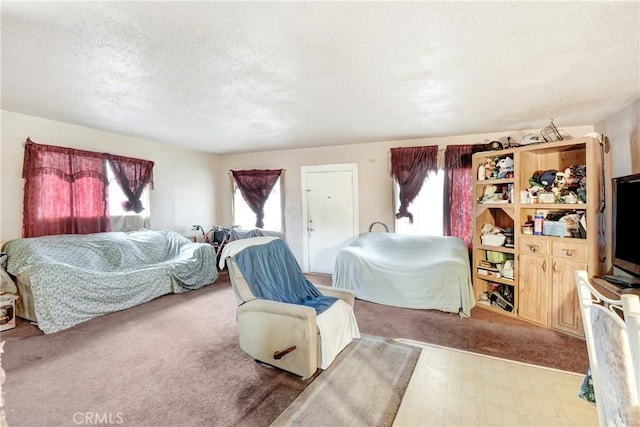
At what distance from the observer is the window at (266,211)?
5.79 metres

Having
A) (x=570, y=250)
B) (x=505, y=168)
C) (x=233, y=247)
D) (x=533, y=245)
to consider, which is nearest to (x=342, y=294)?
(x=233, y=247)

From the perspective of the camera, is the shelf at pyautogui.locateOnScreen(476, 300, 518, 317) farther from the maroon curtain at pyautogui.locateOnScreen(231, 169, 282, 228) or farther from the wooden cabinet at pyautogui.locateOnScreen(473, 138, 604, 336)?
the maroon curtain at pyautogui.locateOnScreen(231, 169, 282, 228)

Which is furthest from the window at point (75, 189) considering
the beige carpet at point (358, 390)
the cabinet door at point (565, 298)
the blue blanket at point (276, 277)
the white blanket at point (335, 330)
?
the cabinet door at point (565, 298)

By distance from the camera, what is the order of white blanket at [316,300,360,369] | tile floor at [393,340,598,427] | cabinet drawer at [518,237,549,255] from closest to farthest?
tile floor at [393,340,598,427]
white blanket at [316,300,360,369]
cabinet drawer at [518,237,549,255]

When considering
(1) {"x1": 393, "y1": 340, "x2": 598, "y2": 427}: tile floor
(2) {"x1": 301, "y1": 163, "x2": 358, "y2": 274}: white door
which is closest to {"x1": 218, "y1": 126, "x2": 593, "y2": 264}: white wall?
(2) {"x1": 301, "y1": 163, "x2": 358, "y2": 274}: white door

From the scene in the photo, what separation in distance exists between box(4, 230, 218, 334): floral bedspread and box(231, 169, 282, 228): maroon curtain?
136cm

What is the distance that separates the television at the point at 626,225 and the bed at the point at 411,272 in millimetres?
1271

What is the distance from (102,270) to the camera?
3645 millimetres

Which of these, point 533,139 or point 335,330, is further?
point 533,139

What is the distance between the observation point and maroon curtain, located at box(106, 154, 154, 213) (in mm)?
4352

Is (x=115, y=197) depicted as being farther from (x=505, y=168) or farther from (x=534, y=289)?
(x=534, y=289)

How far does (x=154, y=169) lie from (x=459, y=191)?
4751mm

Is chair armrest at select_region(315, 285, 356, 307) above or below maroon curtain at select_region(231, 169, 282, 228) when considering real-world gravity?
below

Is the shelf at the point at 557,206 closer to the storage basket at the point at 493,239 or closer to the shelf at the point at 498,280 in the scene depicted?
the storage basket at the point at 493,239
